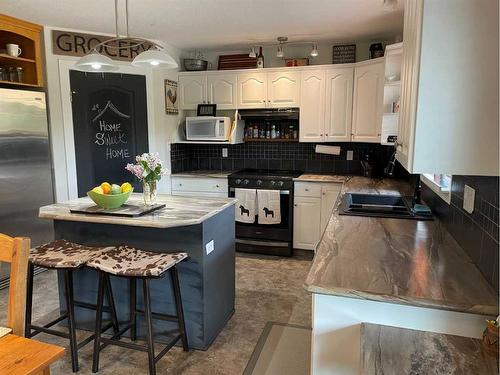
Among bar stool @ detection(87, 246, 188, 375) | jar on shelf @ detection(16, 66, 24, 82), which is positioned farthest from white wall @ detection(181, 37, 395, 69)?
bar stool @ detection(87, 246, 188, 375)

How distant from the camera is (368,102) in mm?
4082

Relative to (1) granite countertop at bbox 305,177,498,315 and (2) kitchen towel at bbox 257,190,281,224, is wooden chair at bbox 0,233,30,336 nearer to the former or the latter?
(1) granite countertop at bbox 305,177,498,315

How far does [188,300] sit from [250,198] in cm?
195

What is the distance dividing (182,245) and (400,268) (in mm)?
1357

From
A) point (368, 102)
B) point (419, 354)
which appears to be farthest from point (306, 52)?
point (419, 354)

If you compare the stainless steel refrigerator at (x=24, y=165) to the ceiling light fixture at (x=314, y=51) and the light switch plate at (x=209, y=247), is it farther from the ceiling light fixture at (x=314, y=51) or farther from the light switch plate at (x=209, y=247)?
the ceiling light fixture at (x=314, y=51)

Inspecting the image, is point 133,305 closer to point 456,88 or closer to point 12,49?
point 456,88

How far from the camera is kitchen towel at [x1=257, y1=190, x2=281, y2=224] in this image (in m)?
4.22

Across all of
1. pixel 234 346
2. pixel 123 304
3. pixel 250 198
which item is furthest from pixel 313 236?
pixel 123 304

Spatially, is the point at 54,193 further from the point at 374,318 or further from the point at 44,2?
the point at 374,318

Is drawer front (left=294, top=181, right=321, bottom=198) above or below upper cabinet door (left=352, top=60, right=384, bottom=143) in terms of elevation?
below

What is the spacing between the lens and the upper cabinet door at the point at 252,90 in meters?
4.49

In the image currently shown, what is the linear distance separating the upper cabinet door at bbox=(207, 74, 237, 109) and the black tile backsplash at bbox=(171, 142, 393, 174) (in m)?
0.62

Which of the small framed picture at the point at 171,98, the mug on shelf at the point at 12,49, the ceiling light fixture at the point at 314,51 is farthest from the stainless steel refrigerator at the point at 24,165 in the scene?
the ceiling light fixture at the point at 314,51
